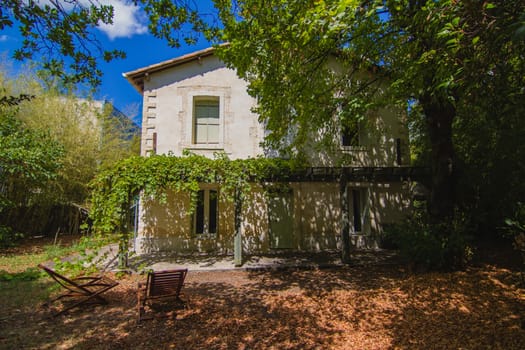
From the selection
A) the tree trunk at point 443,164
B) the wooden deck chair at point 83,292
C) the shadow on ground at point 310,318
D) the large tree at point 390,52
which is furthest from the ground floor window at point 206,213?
the tree trunk at point 443,164

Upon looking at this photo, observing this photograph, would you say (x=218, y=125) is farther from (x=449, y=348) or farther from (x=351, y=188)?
(x=449, y=348)

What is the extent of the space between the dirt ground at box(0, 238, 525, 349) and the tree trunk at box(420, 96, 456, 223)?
5.12 ft

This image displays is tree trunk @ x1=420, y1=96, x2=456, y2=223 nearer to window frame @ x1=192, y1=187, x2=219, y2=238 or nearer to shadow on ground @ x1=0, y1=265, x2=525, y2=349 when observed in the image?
shadow on ground @ x1=0, y1=265, x2=525, y2=349

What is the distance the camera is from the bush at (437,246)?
20.9ft

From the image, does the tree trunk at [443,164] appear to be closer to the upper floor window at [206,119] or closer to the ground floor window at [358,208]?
the ground floor window at [358,208]

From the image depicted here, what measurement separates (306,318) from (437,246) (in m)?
3.96

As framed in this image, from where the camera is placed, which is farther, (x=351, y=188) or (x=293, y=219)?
(x=351, y=188)

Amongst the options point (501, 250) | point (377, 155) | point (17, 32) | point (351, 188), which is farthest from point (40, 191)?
point (501, 250)

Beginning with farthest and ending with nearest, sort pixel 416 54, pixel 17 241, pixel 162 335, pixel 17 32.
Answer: pixel 17 241
pixel 416 54
pixel 162 335
pixel 17 32

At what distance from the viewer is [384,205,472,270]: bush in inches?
251

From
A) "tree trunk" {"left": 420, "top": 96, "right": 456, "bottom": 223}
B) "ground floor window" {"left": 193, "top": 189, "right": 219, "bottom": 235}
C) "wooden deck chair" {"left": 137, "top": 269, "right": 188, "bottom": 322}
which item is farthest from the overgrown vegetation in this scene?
"tree trunk" {"left": 420, "top": 96, "right": 456, "bottom": 223}

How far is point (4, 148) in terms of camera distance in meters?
8.27

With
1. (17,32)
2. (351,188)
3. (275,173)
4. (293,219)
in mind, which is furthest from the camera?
(351,188)

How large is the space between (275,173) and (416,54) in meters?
4.42
